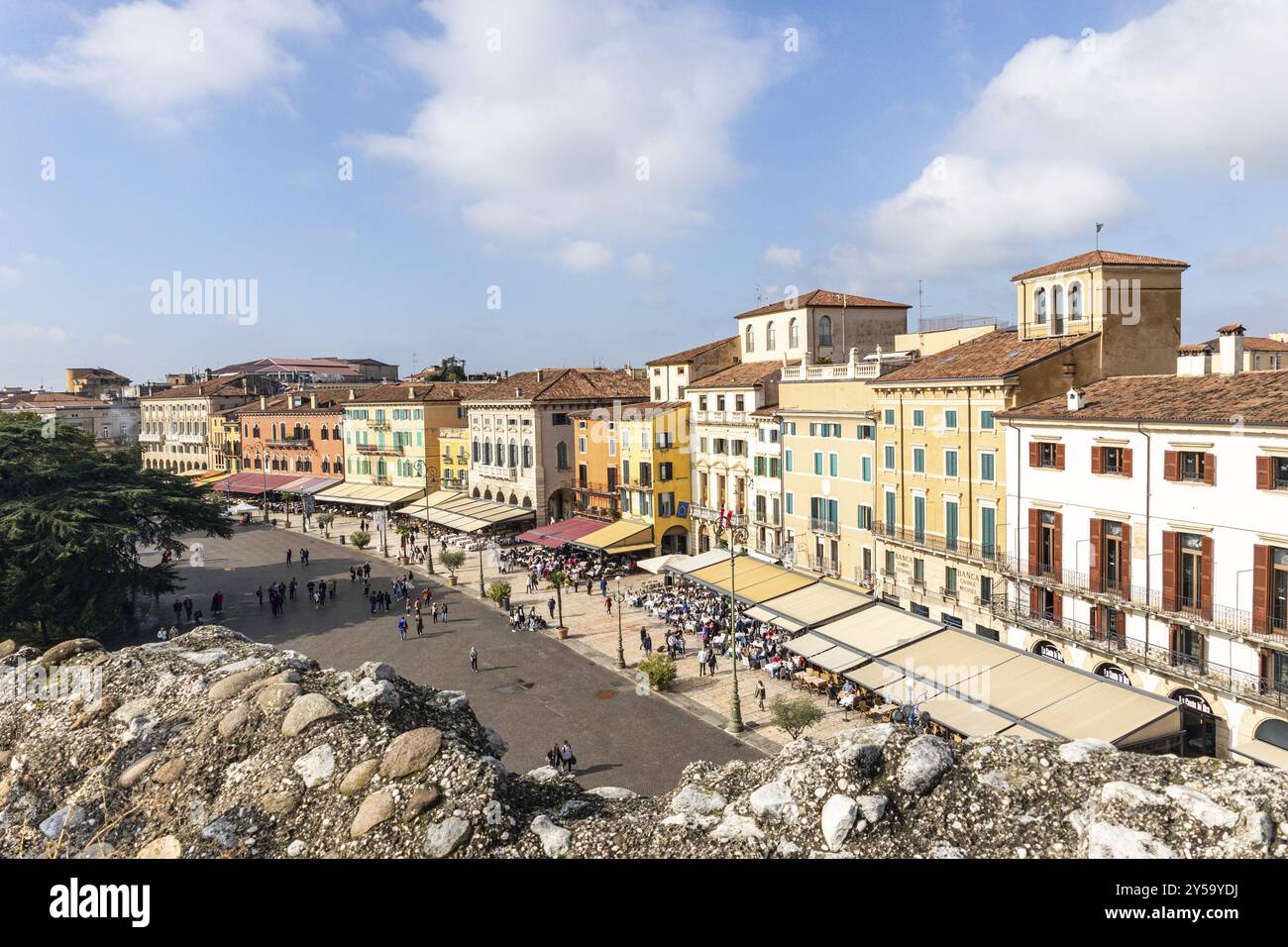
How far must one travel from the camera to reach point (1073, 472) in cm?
3203

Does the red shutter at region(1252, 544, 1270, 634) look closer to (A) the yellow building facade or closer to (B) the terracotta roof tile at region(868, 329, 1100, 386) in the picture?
(B) the terracotta roof tile at region(868, 329, 1100, 386)

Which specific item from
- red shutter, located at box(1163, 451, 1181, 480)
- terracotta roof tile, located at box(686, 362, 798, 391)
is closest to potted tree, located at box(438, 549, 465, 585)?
terracotta roof tile, located at box(686, 362, 798, 391)

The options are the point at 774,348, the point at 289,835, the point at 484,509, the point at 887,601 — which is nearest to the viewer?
the point at 289,835

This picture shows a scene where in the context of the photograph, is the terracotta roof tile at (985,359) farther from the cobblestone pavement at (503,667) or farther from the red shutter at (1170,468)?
the cobblestone pavement at (503,667)

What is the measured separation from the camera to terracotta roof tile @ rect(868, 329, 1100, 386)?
35719 mm

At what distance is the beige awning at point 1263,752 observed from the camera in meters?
24.4

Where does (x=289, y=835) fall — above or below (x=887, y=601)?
above

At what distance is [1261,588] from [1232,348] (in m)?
9.43

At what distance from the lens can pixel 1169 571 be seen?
28.3m

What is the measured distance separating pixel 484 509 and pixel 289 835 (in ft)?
230

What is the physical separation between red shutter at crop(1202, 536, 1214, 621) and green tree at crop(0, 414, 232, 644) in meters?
48.4
